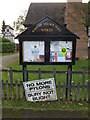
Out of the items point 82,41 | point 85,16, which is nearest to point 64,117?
point 85,16

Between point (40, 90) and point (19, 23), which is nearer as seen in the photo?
point (40, 90)

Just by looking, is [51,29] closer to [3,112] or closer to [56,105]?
[56,105]

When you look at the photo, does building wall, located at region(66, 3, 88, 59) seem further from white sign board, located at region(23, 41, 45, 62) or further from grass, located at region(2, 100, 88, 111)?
grass, located at region(2, 100, 88, 111)

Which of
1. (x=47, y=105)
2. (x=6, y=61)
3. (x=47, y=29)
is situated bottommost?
(x=47, y=105)

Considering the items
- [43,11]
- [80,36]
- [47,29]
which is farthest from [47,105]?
[43,11]

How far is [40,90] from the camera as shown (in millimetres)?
5062

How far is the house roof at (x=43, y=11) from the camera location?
21.0m

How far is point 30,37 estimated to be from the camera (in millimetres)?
5117

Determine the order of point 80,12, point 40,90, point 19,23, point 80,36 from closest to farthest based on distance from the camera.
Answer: point 40,90, point 80,12, point 80,36, point 19,23

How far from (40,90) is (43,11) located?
19.8 meters

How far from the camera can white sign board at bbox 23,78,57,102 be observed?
16.5 feet

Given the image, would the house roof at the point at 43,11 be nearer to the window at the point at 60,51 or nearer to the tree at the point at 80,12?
the tree at the point at 80,12

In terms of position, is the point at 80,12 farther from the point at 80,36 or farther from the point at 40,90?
the point at 40,90

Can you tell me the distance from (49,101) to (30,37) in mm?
1974
